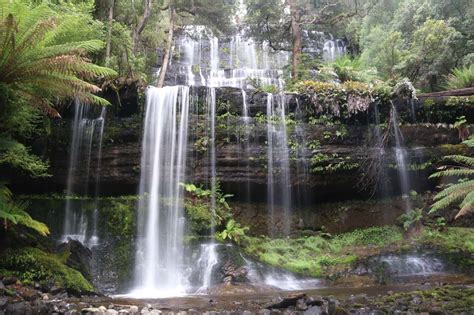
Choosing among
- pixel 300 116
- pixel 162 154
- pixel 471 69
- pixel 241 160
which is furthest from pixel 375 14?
pixel 162 154

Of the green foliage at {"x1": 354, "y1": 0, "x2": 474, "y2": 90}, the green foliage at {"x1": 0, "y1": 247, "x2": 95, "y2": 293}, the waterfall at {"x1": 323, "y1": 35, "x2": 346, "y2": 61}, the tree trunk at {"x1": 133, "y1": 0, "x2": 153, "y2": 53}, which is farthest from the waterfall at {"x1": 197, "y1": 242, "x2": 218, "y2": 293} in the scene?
the waterfall at {"x1": 323, "y1": 35, "x2": 346, "y2": 61}

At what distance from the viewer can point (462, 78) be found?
13.6m

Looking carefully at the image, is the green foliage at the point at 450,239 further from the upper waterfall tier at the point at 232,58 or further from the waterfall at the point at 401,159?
the upper waterfall tier at the point at 232,58

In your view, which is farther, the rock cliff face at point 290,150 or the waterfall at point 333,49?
the waterfall at point 333,49

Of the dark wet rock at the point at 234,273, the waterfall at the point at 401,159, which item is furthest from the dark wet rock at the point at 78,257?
the waterfall at the point at 401,159

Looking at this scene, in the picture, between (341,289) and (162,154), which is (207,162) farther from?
(341,289)

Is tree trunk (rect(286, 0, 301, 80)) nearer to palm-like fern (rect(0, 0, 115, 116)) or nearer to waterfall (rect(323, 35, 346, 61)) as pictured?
waterfall (rect(323, 35, 346, 61))

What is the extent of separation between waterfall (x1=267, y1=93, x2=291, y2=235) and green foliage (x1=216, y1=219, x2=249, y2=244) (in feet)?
4.58

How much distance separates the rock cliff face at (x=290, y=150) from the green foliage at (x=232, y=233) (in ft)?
4.60

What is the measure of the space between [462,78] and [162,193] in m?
10.2

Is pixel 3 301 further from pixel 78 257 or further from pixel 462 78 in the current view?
pixel 462 78

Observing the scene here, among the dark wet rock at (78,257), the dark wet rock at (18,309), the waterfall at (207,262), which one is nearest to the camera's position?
the dark wet rock at (18,309)

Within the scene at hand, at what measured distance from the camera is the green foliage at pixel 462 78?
13.5 metres

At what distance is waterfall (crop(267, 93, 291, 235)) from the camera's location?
12.6 meters
